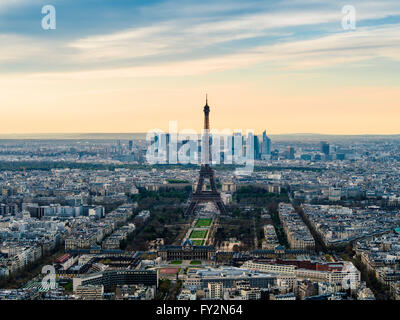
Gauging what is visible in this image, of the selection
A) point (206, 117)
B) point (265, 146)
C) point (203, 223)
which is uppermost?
point (206, 117)

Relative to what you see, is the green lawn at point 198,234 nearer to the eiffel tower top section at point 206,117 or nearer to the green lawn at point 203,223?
the green lawn at point 203,223

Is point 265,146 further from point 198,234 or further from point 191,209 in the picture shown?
point 198,234

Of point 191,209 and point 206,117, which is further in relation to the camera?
point 206,117

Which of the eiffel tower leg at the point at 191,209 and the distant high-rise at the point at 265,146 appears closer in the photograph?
the eiffel tower leg at the point at 191,209

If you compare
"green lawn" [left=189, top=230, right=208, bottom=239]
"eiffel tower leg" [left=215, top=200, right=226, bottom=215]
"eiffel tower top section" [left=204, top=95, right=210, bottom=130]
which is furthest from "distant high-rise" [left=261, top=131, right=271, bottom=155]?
"green lawn" [left=189, top=230, right=208, bottom=239]

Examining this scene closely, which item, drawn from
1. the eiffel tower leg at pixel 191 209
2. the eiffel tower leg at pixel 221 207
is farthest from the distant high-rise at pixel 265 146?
the eiffel tower leg at pixel 191 209

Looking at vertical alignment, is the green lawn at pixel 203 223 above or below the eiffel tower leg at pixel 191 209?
below

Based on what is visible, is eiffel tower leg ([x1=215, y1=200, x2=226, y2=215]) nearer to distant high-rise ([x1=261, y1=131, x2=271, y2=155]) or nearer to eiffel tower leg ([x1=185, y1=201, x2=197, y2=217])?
eiffel tower leg ([x1=185, y1=201, x2=197, y2=217])

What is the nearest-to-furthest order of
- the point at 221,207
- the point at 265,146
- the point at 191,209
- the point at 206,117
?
1. the point at 191,209
2. the point at 221,207
3. the point at 206,117
4. the point at 265,146

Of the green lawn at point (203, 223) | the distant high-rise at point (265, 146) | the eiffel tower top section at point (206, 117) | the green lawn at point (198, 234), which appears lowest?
the green lawn at point (203, 223)

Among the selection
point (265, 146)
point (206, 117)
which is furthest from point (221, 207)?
point (265, 146)

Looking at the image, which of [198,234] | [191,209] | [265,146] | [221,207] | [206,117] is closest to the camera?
[198,234]
